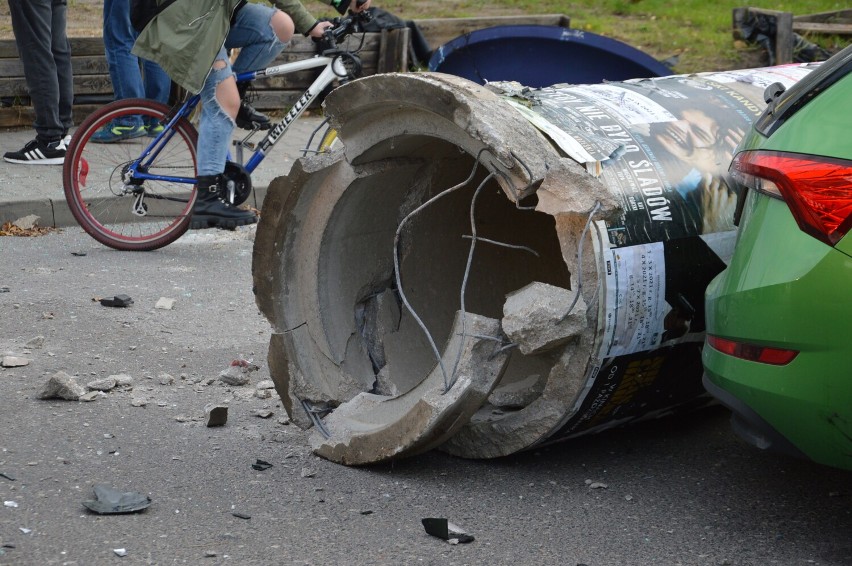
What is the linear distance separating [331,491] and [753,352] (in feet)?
4.65

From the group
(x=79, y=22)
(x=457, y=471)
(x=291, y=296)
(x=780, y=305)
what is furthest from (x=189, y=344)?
(x=79, y=22)

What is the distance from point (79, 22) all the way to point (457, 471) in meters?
9.92

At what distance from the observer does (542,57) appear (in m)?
8.66

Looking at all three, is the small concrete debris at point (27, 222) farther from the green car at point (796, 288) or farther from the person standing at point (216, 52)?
the green car at point (796, 288)

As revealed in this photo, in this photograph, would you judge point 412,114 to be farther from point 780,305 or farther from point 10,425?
point 10,425

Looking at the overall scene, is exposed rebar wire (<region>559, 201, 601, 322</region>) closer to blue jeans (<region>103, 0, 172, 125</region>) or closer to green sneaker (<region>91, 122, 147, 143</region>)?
green sneaker (<region>91, 122, 147, 143</region>)

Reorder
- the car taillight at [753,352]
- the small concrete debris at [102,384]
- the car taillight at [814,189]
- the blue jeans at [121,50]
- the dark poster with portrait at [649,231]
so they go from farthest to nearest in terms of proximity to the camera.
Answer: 1. the blue jeans at [121,50]
2. the small concrete debris at [102,384]
3. the dark poster with portrait at [649,231]
4. the car taillight at [753,352]
5. the car taillight at [814,189]

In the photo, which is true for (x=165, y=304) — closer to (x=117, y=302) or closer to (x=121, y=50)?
(x=117, y=302)

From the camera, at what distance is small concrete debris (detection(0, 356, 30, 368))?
4.62 metres

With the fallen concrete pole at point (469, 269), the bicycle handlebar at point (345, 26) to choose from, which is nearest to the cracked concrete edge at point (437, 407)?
the fallen concrete pole at point (469, 269)

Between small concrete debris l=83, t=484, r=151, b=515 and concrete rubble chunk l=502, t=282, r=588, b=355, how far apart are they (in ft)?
4.09

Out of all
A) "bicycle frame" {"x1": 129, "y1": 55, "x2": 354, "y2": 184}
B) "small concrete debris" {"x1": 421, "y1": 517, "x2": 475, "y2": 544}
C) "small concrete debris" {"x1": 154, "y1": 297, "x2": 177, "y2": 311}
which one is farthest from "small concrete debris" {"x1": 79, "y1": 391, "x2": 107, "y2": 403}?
"bicycle frame" {"x1": 129, "y1": 55, "x2": 354, "y2": 184}

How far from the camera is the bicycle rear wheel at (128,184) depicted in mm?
6664

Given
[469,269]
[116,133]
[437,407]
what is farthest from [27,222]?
[437,407]
